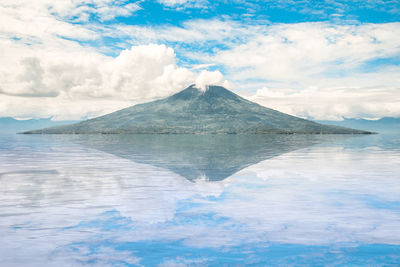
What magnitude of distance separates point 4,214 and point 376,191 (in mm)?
27092

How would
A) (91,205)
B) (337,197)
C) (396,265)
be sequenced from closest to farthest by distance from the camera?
(396,265), (91,205), (337,197)

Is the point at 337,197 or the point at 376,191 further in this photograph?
the point at 376,191

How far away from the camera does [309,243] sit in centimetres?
1623

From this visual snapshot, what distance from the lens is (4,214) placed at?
21609mm

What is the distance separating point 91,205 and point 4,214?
500cm

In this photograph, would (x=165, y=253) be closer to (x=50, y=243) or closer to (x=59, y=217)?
(x=50, y=243)

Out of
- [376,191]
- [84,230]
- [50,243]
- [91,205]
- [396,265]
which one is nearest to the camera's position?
[396,265]

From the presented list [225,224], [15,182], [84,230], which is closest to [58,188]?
[15,182]

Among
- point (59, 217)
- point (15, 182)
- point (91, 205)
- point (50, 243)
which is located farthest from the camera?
point (15, 182)

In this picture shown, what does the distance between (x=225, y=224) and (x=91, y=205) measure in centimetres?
965

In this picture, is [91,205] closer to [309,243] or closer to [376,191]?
[309,243]

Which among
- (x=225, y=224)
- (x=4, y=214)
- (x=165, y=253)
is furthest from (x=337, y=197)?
(x=4, y=214)

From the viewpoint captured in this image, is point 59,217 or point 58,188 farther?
point 58,188

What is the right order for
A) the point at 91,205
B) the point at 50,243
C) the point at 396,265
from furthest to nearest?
the point at 91,205, the point at 50,243, the point at 396,265
